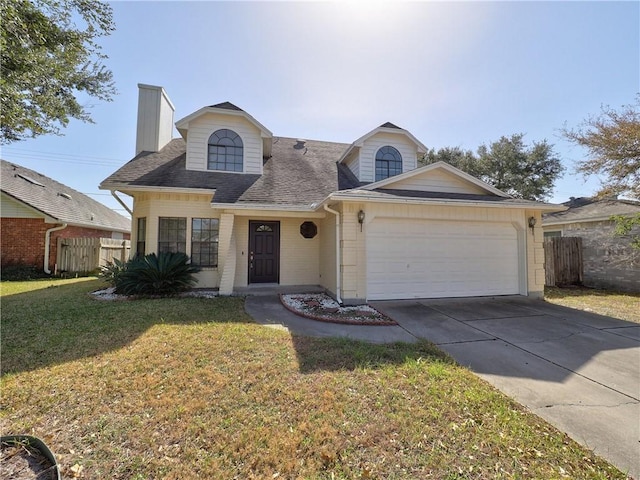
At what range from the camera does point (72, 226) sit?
46.4 feet

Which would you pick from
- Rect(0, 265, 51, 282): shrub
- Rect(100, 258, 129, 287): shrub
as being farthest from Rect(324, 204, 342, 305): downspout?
Rect(0, 265, 51, 282): shrub

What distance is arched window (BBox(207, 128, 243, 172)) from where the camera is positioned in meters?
9.89

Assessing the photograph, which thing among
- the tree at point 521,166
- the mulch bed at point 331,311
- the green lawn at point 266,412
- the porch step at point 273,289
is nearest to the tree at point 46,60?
the green lawn at point 266,412

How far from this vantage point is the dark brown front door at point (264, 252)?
942cm

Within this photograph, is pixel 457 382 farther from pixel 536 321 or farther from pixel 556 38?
pixel 556 38

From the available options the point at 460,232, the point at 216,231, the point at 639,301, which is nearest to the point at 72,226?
the point at 216,231

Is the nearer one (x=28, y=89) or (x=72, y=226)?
(x=28, y=89)

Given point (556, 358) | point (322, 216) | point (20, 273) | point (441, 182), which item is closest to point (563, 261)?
point (441, 182)

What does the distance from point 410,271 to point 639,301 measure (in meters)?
7.18

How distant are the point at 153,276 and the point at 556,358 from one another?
9181mm

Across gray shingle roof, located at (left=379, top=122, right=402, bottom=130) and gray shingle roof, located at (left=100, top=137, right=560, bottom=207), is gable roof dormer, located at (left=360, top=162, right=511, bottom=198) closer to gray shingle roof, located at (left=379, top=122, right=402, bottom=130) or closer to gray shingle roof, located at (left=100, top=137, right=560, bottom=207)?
gray shingle roof, located at (left=100, top=137, right=560, bottom=207)

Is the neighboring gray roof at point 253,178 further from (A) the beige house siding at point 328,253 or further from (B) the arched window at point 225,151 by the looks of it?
(A) the beige house siding at point 328,253

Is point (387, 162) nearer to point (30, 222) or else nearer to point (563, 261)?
point (563, 261)

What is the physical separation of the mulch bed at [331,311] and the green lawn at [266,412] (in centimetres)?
126
